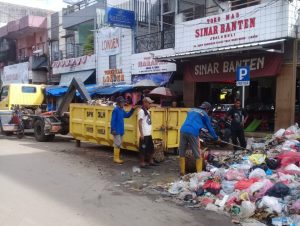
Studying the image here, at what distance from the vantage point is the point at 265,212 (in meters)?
5.80

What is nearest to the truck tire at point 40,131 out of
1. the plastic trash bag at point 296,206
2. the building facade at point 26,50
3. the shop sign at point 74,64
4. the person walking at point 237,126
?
the person walking at point 237,126

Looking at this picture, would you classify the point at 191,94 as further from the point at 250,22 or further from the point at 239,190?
the point at 239,190

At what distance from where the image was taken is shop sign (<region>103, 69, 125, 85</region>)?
71.7ft

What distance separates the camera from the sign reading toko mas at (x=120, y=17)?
63.4 ft

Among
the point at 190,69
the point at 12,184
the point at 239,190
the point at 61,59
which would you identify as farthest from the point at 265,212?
the point at 61,59

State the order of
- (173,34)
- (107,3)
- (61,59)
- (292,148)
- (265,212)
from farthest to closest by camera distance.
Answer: (61,59)
(107,3)
(173,34)
(292,148)
(265,212)

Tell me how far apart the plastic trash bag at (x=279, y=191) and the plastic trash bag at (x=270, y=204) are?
246 millimetres

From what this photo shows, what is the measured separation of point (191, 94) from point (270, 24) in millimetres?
5098

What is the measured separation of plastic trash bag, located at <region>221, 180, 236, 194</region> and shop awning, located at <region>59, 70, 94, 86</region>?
58.5 feet

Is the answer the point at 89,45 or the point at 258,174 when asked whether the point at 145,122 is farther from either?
the point at 89,45

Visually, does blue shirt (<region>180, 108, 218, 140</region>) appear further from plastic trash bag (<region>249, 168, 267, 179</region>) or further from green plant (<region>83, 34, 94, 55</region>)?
green plant (<region>83, 34, 94, 55</region>)

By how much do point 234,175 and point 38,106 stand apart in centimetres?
1282

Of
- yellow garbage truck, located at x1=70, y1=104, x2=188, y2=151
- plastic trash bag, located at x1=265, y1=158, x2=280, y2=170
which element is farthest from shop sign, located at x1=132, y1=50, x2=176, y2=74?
plastic trash bag, located at x1=265, y1=158, x2=280, y2=170

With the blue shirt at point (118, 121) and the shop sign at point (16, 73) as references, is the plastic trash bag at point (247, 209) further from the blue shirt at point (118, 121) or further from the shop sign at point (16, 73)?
the shop sign at point (16, 73)
